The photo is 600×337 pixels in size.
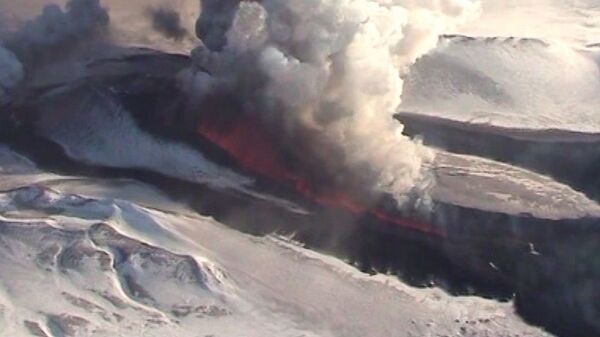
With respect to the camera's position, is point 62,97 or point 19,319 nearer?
point 19,319

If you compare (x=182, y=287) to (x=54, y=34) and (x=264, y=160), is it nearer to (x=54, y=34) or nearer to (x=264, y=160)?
(x=264, y=160)

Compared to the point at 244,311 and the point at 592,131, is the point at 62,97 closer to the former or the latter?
the point at 244,311

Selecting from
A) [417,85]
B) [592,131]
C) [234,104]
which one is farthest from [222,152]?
[592,131]

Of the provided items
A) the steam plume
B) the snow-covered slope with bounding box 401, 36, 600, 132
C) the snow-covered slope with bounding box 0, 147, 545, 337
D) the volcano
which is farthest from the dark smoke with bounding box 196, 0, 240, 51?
the snow-covered slope with bounding box 0, 147, 545, 337

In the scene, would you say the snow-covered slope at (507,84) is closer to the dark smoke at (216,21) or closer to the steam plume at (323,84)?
the steam plume at (323,84)

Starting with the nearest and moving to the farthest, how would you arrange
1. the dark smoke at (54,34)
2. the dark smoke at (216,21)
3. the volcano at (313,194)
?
the volcano at (313,194), the dark smoke at (216,21), the dark smoke at (54,34)

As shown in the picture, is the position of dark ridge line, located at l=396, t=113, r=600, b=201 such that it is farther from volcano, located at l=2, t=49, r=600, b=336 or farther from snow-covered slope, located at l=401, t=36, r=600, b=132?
snow-covered slope, located at l=401, t=36, r=600, b=132

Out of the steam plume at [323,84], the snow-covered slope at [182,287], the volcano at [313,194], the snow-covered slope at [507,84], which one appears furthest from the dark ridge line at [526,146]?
the snow-covered slope at [182,287]
